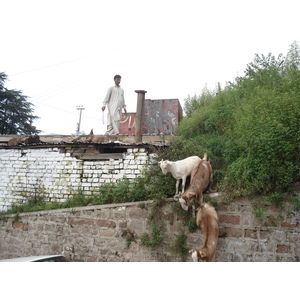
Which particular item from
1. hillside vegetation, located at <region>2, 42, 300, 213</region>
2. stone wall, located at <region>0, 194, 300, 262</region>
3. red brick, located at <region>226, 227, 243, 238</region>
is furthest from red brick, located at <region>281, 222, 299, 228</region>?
red brick, located at <region>226, 227, 243, 238</region>

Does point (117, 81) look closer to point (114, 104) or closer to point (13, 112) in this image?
point (114, 104)

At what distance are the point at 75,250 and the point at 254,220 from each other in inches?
152

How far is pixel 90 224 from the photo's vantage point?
17.1ft

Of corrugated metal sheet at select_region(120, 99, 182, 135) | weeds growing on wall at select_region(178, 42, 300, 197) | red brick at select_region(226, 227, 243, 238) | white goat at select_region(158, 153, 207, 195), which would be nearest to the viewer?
weeds growing on wall at select_region(178, 42, 300, 197)

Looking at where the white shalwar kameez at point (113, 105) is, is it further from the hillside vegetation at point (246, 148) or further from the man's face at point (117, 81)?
the hillside vegetation at point (246, 148)

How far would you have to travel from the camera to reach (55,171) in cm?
614

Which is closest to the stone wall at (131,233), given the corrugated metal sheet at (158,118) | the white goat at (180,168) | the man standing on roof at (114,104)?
the white goat at (180,168)

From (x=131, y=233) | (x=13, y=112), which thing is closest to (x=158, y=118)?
(x=131, y=233)

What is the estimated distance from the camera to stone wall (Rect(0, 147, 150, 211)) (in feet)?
18.9

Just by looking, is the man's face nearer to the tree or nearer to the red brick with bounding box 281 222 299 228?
the red brick with bounding box 281 222 299 228

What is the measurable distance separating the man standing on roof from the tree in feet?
27.3

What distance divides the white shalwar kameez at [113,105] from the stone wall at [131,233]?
289 cm
